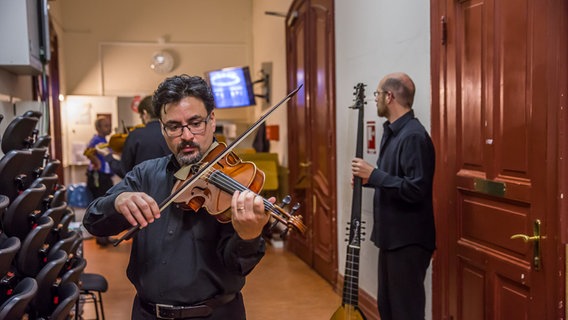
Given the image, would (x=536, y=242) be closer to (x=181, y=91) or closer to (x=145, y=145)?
(x=181, y=91)

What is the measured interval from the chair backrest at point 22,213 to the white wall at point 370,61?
190cm

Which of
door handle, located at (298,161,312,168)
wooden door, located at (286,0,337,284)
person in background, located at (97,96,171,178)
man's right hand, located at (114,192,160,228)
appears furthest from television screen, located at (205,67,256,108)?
man's right hand, located at (114,192,160,228)

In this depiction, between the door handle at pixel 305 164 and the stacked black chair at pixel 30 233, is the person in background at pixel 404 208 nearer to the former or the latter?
the stacked black chair at pixel 30 233

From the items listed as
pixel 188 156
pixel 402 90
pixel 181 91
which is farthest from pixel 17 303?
pixel 402 90

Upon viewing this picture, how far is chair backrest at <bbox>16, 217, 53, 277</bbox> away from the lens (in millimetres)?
2051

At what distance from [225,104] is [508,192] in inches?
220

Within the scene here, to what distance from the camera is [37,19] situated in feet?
10.9

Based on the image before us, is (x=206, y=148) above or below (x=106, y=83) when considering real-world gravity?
below

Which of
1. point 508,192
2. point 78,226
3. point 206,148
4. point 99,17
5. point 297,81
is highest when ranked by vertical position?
point 99,17

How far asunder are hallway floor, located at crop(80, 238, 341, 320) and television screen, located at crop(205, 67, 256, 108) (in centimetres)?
222

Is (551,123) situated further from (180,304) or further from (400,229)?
(180,304)

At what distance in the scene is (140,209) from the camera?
1407mm

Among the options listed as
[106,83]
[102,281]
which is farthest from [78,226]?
[106,83]

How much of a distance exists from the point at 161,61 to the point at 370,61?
5249 millimetres
